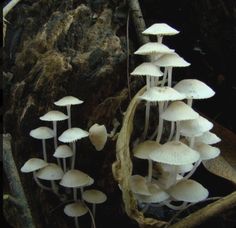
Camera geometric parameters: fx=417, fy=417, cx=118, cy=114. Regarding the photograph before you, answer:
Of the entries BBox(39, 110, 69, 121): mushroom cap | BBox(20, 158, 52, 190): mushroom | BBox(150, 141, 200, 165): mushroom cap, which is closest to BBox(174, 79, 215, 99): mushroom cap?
BBox(150, 141, 200, 165): mushroom cap

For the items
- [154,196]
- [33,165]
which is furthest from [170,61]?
[33,165]

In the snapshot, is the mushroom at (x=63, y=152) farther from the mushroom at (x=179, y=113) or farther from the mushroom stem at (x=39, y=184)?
the mushroom at (x=179, y=113)

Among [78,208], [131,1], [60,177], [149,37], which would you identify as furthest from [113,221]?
[131,1]

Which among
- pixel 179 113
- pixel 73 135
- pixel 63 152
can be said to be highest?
pixel 179 113

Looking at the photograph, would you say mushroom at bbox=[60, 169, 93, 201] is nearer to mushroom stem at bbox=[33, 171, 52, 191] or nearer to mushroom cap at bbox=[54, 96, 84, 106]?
mushroom stem at bbox=[33, 171, 52, 191]

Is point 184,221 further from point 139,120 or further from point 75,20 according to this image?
point 75,20

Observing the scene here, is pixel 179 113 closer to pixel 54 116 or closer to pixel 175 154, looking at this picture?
pixel 175 154

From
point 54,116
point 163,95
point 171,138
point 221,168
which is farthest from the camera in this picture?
point 221,168
